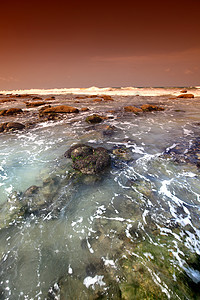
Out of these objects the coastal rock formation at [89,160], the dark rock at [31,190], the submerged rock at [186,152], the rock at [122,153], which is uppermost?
the coastal rock formation at [89,160]

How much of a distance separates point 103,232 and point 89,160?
262cm

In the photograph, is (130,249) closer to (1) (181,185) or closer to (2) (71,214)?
(2) (71,214)

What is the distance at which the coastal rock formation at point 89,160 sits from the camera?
5.01m

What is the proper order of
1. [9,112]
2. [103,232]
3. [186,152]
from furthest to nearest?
[9,112]
[186,152]
[103,232]

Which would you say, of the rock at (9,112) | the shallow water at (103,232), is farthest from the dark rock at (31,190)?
the rock at (9,112)

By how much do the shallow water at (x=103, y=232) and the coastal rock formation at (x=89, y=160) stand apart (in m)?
0.36

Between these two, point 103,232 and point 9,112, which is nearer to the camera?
point 103,232

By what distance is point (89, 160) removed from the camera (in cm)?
519

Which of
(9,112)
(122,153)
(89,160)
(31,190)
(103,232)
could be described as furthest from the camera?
(9,112)

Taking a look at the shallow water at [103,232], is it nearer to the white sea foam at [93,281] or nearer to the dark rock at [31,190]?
the white sea foam at [93,281]

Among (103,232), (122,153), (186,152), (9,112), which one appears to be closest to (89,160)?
(122,153)

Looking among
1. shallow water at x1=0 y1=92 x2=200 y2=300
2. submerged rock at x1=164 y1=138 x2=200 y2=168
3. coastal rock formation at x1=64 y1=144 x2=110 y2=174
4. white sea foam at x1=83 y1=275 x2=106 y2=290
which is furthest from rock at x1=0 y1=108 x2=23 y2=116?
white sea foam at x1=83 y1=275 x2=106 y2=290

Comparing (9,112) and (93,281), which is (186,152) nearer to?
(93,281)

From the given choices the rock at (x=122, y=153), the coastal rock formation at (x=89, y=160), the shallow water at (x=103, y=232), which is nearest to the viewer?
the shallow water at (x=103, y=232)
